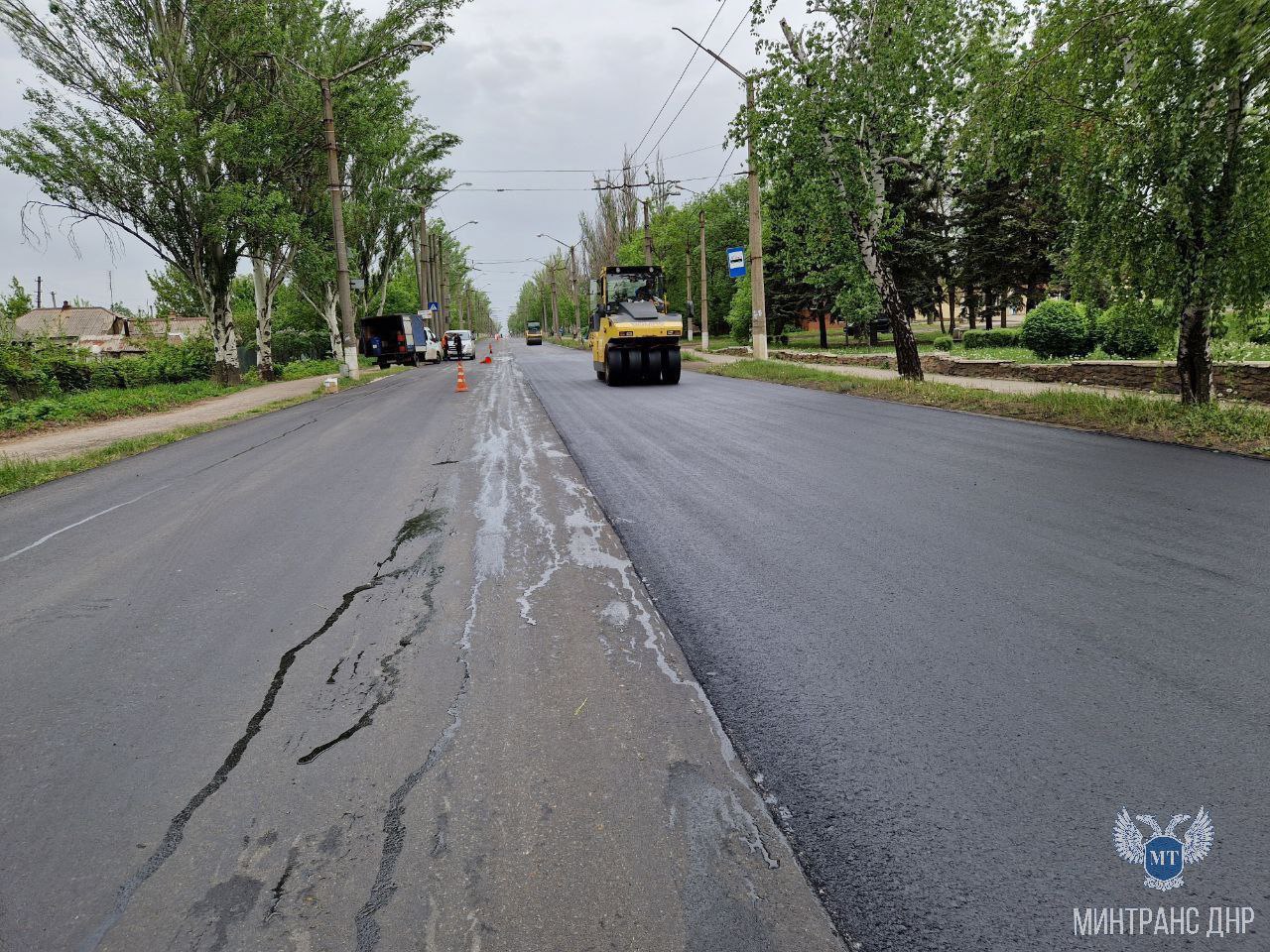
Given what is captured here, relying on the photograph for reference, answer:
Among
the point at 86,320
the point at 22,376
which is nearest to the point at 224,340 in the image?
the point at 22,376

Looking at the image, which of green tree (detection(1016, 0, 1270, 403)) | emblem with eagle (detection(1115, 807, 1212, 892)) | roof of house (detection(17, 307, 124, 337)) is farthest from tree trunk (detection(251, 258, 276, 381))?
roof of house (detection(17, 307, 124, 337))

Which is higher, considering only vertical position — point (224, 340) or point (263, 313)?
point (263, 313)

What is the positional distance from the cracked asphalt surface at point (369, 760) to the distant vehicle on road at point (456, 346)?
3951 cm

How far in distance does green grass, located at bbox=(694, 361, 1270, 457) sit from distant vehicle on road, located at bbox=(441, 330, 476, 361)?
3178 cm

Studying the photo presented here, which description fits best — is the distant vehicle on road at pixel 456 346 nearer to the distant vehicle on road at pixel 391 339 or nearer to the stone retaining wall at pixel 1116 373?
the distant vehicle on road at pixel 391 339

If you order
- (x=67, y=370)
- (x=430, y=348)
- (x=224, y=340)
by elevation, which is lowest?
(x=67, y=370)

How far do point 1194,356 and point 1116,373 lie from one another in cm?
523

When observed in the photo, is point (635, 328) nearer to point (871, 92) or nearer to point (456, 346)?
point (871, 92)

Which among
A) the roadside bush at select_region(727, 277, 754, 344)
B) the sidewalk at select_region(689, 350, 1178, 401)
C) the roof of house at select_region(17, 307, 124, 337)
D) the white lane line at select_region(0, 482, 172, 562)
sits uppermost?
the roof of house at select_region(17, 307, 124, 337)

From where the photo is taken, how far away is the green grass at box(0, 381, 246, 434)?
52.0 ft

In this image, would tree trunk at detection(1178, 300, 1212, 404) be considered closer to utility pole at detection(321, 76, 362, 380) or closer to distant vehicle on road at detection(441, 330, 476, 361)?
utility pole at detection(321, 76, 362, 380)

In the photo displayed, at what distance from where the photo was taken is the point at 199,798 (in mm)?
2572

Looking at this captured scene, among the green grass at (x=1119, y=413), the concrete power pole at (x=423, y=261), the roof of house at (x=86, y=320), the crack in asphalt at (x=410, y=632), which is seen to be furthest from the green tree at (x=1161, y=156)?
Answer: the roof of house at (x=86, y=320)

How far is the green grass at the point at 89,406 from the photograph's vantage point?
15.9 meters
